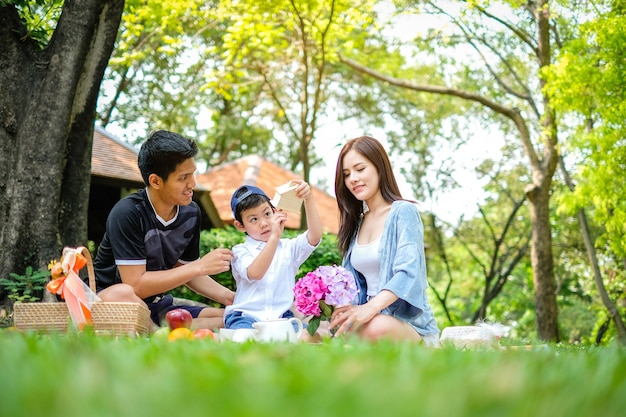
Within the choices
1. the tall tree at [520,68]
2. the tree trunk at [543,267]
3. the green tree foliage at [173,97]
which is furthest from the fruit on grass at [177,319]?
the green tree foliage at [173,97]

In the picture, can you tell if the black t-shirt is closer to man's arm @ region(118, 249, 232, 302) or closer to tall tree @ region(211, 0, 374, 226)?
man's arm @ region(118, 249, 232, 302)

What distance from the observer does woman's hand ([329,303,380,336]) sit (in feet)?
14.1

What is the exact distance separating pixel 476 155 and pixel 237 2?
860 cm

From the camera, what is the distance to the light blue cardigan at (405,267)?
14.5 ft

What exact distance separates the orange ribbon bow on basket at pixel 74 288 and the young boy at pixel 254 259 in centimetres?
114

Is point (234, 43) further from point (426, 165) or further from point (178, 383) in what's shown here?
point (178, 383)

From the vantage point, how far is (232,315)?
17.3 ft

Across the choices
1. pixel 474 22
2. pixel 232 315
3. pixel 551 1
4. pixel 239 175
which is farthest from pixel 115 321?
pixel 239 175

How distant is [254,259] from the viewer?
5.12m

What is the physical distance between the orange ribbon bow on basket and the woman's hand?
1.49 m

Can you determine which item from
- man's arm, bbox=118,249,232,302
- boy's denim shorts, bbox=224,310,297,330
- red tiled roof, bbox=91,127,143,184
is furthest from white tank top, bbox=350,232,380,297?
red tiled roof, bbox=91,127,143,184

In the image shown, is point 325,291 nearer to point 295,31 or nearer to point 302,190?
point 302,190

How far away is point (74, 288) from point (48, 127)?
235cm

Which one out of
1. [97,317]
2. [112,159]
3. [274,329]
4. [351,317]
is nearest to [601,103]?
[351,317]
